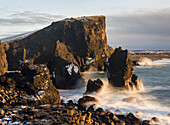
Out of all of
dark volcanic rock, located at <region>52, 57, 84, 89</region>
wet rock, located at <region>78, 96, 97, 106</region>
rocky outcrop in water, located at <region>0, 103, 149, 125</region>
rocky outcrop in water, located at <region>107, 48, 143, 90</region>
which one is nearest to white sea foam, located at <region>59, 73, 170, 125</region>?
wet rock, located at <region>78, 96, 97, 106</region>

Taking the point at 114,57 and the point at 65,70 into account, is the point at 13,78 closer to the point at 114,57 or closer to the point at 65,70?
the point at 65,70

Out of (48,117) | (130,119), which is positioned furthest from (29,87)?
(130,119)

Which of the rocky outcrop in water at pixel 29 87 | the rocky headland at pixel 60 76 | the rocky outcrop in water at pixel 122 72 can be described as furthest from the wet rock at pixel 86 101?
the rocky outcrop in water at pixel 122 72

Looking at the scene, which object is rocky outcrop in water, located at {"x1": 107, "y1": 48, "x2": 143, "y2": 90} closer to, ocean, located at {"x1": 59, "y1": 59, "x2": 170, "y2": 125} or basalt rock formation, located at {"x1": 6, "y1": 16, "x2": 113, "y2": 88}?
ocean, located at {"x1": 59, "y1": 59, "x2": 170, "y2": 125}

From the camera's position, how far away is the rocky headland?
58.9 ft

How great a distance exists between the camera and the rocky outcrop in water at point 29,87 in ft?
69.9

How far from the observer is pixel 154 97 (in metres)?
33.3

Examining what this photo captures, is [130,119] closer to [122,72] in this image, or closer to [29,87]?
[29,87]

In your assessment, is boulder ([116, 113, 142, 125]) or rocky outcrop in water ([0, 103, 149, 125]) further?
boulder ([116, 113, 142, 125])

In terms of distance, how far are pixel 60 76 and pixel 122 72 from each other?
16.2m

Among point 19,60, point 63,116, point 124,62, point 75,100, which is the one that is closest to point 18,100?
point 63,116

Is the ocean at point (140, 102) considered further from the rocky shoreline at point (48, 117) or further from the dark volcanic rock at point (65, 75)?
the dark volcanic rock at point (65, 75)

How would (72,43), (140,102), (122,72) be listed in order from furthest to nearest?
1. (72,43)
2. (122,72)
3. (140,102)

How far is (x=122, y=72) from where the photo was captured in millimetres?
39344
